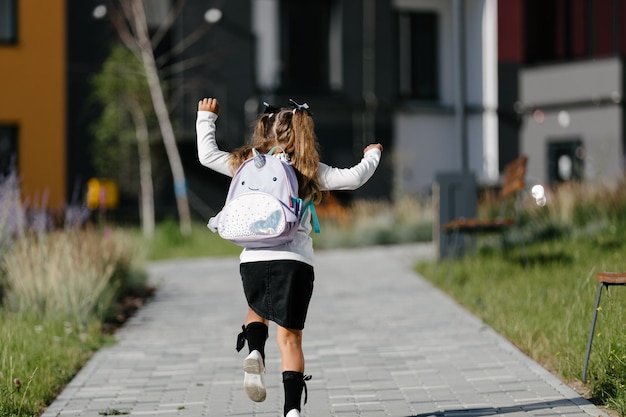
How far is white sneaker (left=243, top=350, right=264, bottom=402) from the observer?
204 inches

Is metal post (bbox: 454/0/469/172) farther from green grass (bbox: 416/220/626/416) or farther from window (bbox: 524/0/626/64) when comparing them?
window (bbox: 524/0/626/64)

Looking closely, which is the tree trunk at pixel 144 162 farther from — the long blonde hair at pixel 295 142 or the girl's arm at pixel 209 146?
the long blonde hair at pixel 295 142

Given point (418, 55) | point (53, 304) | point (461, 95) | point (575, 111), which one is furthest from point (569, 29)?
point (53, 304)

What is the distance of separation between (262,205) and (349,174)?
0.47 metres

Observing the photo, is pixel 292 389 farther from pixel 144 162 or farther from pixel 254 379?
pixel 144 162

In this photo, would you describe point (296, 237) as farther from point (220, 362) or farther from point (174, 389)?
point (220, 362)

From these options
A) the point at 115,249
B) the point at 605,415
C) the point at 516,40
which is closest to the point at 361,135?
the point at 516,40

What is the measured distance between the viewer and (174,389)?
6.86m

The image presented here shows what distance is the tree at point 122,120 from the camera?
21.7 m

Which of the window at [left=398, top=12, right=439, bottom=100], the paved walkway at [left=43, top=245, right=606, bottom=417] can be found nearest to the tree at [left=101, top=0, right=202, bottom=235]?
the window at [left=398, top=12, right=439, bottom=100]

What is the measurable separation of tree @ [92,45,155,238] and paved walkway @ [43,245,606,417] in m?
10.2

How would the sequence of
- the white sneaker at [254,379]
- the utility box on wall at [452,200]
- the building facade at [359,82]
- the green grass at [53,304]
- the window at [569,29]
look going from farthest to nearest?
1. the window at [569,29]
2. the building facade at [359,82]
3. the utility box on wall at [452,200]
4. the green grass at [53,304]
5. the white sneaker at [254,379]

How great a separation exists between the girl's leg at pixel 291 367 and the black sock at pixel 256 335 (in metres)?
0.14

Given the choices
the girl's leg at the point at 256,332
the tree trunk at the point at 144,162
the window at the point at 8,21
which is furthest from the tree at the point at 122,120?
the girl's leg at the point at 256,332
